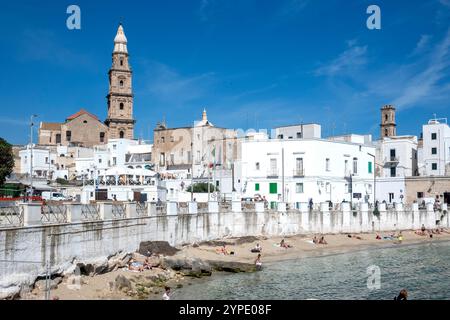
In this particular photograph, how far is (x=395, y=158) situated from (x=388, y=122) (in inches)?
937

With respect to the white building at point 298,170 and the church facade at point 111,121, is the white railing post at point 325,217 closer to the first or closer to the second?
the white building at point 298,170

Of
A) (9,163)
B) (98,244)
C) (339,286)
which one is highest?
(9,163)

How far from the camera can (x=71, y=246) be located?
28688 millimetres

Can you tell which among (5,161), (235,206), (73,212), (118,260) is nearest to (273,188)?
(235,206)

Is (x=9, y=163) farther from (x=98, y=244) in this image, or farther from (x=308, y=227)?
(x=98, y=244)

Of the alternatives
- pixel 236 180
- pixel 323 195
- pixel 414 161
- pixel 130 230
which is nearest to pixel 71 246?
pixel 130 230

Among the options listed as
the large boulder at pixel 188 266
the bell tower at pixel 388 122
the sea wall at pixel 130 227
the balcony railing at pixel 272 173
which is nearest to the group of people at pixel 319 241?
the sea wall at pixel 130 227

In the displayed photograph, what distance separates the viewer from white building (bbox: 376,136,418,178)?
83438mm

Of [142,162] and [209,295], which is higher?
[142,162]

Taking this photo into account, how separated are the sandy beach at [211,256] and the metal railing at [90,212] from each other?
331cm

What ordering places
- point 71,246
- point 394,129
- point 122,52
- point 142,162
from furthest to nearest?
point 122,52 < point 394,129 < point 142,162 < point 71,246

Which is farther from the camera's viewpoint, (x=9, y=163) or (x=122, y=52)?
(x=122, y=52)

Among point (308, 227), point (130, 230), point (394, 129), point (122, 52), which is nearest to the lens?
point (130, 230)

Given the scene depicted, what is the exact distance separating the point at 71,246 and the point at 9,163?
160 ft
